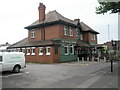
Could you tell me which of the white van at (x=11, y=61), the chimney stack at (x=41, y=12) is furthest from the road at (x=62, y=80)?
the chimney stack at (x=41, y=12)

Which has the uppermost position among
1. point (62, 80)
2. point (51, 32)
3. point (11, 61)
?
point (51, 32)

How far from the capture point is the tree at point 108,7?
11.7 meters

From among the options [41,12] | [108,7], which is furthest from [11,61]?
[41,12]

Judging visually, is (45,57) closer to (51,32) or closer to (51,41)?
(51,41)

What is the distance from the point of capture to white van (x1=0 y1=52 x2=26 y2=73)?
1348cm

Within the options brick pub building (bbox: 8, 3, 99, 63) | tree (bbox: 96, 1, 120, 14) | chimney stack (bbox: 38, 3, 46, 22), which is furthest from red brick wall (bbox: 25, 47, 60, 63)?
tree (bbox: 96, 1, 120, 14)

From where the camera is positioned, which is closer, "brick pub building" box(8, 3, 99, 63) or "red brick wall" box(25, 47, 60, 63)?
"red brick wall" box(25, 47, 60, 63)

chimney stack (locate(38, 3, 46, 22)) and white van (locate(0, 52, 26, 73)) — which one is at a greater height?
chimney stack (locate(38, 3, 46, 22))

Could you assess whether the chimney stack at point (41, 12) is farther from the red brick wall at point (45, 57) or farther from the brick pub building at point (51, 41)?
the red brick wall at point (45, 57)

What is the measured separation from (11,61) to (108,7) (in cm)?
1024

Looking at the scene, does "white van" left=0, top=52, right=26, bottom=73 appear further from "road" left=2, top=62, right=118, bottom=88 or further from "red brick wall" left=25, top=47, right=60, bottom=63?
"red brick wall" left=25, top=47, right=60, bottom=63

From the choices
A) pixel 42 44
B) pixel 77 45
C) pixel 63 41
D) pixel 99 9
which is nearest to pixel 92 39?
pixel 77 45

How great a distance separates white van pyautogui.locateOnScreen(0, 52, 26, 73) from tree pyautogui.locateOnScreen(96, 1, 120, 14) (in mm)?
9014

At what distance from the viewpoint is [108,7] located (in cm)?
1202
